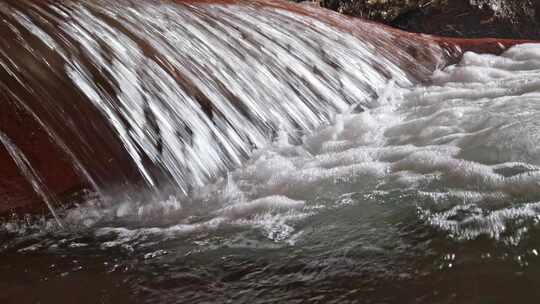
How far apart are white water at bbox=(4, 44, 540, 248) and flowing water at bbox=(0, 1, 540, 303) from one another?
1 cm

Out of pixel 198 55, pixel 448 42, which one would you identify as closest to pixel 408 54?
pixel 448 42

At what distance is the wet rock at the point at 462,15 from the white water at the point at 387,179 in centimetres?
429

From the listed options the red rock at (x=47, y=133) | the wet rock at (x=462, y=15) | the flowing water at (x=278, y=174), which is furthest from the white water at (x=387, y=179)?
the wet rock at (x=462, y=15)

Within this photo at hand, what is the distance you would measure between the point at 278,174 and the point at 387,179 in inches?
29.5

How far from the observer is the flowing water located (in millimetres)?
2373

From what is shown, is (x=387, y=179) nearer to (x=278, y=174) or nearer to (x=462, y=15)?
(x=278, y=174)

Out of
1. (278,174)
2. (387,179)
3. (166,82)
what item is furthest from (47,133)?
(387,179)

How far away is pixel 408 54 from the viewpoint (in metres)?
6.45

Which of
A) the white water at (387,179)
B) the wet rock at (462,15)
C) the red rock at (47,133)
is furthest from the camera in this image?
the wet rock at (462,15)

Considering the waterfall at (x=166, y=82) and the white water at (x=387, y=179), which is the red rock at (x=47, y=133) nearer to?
the waterfall at (x=166, y=82)

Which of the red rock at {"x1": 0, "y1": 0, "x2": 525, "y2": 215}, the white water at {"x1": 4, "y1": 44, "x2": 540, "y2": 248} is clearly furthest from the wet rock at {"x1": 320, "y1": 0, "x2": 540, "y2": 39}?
the red rock at {"x1": 0, "y1": 0, "x2": 525, "y2": 215}

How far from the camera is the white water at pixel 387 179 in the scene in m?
2.73

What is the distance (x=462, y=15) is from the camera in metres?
8.97

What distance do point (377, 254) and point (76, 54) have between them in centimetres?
→ 237
